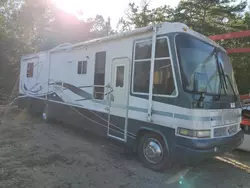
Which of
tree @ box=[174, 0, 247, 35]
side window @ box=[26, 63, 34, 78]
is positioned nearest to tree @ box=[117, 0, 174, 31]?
tree @ box=[174, 0, 247, 35]

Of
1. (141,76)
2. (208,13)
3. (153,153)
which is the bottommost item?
(153,153)

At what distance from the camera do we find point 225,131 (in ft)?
14.6

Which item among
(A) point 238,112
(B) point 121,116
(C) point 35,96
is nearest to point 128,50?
(B) point 121,116

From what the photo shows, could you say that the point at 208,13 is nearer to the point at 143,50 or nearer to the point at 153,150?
the point at 143,50

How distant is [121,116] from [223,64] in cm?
262

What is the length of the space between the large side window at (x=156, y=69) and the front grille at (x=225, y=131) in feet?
3.71

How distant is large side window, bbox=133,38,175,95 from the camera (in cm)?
429

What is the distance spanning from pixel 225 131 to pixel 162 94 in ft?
4.85

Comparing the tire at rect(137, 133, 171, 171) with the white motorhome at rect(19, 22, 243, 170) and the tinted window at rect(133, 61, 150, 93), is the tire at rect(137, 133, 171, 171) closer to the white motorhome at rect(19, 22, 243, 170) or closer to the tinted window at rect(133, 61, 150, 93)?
the white motorhome at rect(19, 22, 243, 170)

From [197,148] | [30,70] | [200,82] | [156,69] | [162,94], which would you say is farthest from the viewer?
[30,70]

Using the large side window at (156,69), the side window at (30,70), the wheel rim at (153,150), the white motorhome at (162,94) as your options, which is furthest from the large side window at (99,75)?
the side window at (30,70)

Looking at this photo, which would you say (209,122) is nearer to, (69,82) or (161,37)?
(161,37)

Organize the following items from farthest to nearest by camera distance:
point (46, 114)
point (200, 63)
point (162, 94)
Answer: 1. point (46, 114)
2. point (162, 94)
3. point (200, 63)

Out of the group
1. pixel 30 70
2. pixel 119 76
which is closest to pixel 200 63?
pixel 119 76
